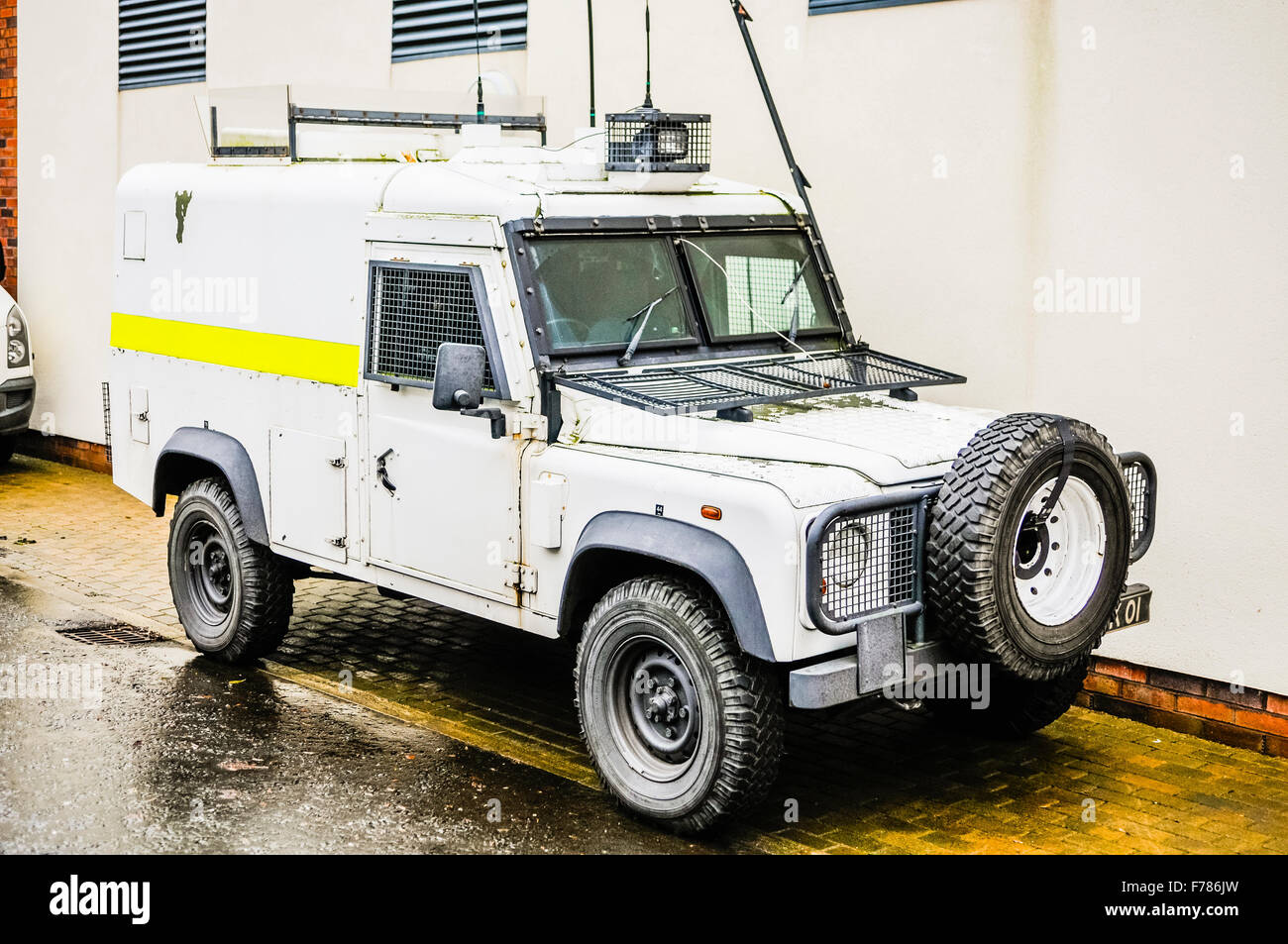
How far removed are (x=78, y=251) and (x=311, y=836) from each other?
29.8 feet

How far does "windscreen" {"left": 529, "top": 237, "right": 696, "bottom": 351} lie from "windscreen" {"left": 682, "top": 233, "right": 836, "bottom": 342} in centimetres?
16

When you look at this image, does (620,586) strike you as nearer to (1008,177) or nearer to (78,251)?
(1008,177)

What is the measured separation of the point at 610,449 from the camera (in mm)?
5953

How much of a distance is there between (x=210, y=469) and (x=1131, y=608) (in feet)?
14.6

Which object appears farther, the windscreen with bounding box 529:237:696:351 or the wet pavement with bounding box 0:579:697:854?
the windscreen with bounding box 529:237:696:351

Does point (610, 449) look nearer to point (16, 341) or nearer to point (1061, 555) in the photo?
point (1061, 555)

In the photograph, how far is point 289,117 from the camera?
7.45 meters

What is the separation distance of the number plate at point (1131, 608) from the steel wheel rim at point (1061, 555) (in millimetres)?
249

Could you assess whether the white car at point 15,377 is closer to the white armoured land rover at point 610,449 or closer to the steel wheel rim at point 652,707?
the white armoured land rover at point 610,449

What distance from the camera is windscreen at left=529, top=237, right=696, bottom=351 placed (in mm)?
6309

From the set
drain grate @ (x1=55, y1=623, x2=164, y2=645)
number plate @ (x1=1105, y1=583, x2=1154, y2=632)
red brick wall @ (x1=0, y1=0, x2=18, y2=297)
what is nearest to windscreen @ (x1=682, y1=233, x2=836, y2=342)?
number plate @ (x1=1105, y1=583, x2=1154, y2=632)

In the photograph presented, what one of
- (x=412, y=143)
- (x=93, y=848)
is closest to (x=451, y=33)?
(x=412, y=143)

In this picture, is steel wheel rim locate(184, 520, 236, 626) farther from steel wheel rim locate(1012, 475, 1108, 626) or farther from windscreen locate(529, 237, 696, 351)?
steel wheel rim locate(1012, 475, 1108, 626)
